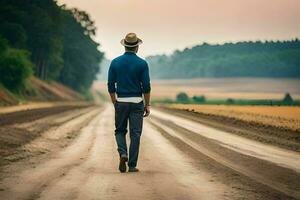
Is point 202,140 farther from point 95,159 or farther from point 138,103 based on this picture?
point 138,103

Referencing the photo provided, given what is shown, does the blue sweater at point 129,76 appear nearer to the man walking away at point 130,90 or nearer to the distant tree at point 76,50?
the man walking away at point 130,90

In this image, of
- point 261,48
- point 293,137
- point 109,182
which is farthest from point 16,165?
point 261,48

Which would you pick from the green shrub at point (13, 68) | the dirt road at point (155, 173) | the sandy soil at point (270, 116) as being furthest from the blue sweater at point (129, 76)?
the green shrub at point (13, 68)

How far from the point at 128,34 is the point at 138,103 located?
1.20 m

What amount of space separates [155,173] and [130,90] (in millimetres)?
1499

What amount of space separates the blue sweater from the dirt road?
4.45 feet

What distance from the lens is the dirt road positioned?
23.5ft

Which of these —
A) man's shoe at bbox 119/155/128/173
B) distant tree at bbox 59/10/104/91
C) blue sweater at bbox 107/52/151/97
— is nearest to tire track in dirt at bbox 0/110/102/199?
man's shoe at bbox 119/155/128/173

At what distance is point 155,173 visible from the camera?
909 cm

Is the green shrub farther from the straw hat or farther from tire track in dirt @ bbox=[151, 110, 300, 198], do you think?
the straw hat

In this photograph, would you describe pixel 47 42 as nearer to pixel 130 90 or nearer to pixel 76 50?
pixel 76 50

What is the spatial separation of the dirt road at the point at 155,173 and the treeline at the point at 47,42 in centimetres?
4741

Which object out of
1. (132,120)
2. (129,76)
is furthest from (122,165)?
(129,76)

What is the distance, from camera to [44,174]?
8.75 meters
